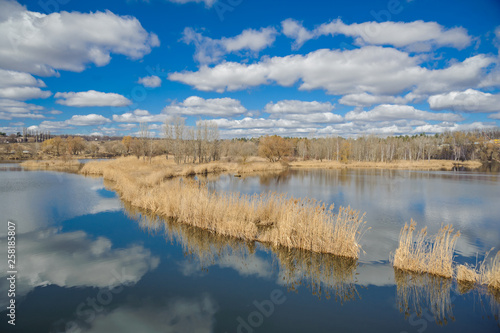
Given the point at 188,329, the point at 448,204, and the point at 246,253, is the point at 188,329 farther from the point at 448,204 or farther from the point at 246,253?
the point at 448,204

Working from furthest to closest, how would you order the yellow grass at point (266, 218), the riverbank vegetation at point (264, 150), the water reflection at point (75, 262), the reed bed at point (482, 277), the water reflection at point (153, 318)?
the riverbank vegetation at point (264, 150), the yellow grass at point (266, 218), the water reflection at point (75, 262), the reed bed at point (482, 277), the water reflection at point (153, 318)

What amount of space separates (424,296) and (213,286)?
17.0ft

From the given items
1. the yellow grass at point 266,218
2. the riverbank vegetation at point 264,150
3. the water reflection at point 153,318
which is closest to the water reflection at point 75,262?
the water reflection at point 153,318

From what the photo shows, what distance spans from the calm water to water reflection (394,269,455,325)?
2cm

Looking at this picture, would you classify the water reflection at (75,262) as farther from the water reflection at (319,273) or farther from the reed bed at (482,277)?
the reed bed at (482,277)

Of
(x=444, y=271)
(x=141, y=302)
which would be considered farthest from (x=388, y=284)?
(x=141, y=302)

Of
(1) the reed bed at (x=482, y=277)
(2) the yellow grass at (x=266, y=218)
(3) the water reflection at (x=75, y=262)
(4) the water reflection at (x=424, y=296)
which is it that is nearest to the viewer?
(4) the water reflection at (x=424, y=296)

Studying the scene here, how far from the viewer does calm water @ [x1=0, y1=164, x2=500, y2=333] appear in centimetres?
560

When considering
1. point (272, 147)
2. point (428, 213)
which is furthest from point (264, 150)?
point (428, 213)

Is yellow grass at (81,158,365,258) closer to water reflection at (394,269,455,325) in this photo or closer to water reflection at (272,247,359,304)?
water reflection at (272,247,359,304)

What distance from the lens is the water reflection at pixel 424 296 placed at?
585 cm

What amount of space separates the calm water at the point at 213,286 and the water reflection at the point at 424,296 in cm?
2

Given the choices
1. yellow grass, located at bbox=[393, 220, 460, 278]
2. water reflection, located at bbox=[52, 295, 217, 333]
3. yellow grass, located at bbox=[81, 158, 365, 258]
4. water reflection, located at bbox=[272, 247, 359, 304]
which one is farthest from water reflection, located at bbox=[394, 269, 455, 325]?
water reflection, located at bbox=[52, 295, 217, 333]

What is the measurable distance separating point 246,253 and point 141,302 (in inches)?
151
